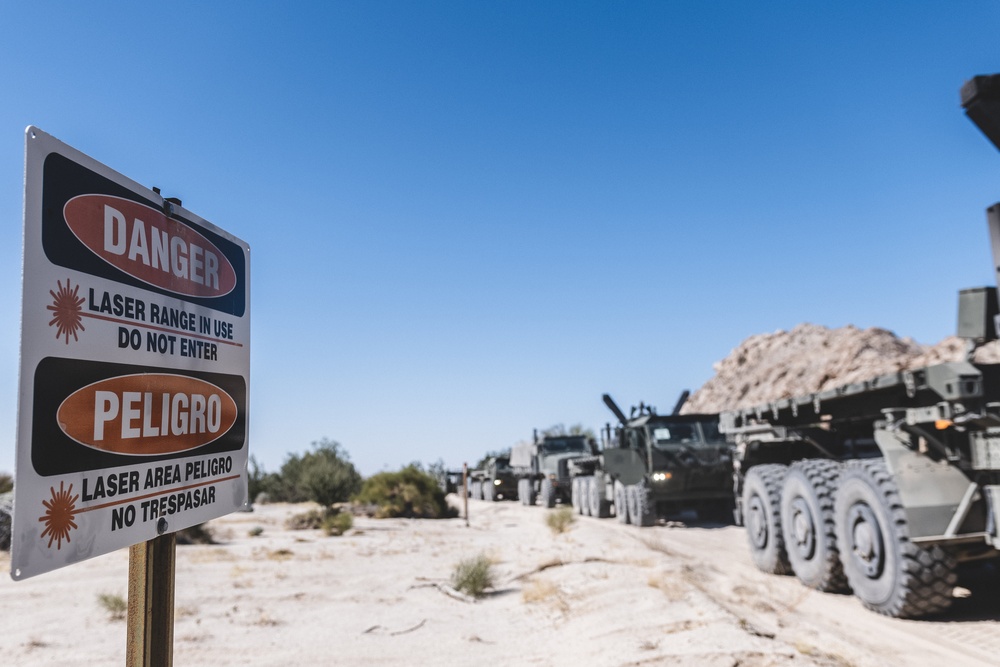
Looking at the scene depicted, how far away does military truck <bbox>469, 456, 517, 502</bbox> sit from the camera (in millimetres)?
28578

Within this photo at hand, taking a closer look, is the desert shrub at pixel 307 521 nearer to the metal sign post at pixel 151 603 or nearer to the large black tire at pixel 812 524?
the large black tire at pixel 812 524

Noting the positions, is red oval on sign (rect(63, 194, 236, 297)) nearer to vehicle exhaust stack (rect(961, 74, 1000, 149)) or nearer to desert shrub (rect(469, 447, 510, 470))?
vehicle exhaust stack (rect(961, 74, 1000, 149))

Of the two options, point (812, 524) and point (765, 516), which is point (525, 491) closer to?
point (765, 516)

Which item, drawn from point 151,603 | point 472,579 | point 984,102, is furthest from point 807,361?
point 151,603

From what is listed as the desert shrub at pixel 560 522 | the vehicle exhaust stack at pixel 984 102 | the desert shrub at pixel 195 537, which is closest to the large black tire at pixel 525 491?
the desert shrub at pixel 560 522

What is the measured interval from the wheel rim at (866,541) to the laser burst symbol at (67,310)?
6.56m

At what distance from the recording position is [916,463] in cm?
591

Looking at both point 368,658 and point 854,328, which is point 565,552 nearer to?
point 368,658

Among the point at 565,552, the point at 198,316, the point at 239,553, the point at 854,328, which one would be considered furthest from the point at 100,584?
the point at 854,328

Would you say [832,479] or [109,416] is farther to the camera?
[832,479]

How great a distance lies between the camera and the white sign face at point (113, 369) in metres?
1.65

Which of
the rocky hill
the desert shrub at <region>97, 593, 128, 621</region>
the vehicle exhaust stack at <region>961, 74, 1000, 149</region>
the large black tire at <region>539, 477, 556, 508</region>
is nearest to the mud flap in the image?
the vehicle exhaust stack at <region>961, 74, 1000, 149</region>

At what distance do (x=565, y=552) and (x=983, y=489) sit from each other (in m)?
6.20

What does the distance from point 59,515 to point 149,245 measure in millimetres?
848
